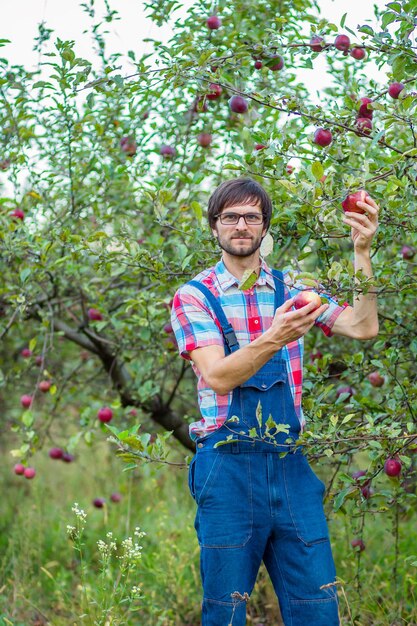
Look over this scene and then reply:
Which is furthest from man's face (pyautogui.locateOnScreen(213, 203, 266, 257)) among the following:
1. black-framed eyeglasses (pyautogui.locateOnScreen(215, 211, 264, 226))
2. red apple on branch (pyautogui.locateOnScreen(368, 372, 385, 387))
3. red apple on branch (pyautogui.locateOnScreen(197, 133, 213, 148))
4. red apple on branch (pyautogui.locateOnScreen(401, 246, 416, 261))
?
red apple on branch (pyautogui.locateOnScreen(197, 133, 213, 148))

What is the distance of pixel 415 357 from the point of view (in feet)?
9.99

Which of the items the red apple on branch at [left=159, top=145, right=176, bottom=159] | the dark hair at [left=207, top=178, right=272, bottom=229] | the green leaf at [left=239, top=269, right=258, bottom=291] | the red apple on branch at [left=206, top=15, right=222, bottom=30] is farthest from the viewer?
the red apple on branch at [left=159, top=145, right=176, bottom=159]

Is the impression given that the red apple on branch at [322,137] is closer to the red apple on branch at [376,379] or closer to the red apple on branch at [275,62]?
the red apple on branch at [275,62]

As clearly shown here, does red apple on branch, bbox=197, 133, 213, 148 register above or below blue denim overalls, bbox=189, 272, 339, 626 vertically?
above

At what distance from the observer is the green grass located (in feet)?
10.5

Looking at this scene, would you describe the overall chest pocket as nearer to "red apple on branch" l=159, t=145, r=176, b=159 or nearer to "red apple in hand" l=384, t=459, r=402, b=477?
"red apple in hand" l=384, t=459, r=402, b=477

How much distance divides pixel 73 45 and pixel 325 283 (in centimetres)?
131

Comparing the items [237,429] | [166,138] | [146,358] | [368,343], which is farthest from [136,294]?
[237,429]

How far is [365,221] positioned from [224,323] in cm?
47

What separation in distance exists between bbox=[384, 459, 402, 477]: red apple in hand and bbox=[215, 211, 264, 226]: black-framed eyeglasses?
0.81 meters

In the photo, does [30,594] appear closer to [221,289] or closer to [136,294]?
[136,294]

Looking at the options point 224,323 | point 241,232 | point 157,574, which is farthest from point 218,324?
point 157,574

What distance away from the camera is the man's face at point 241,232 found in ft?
7.73

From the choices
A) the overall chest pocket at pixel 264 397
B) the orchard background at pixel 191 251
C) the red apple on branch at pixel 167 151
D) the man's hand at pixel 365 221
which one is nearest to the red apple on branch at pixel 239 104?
the orchard background at pixel 191 251
